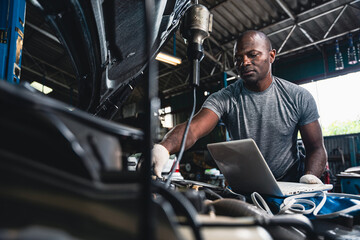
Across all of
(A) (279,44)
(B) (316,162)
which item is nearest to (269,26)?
(A) (279,44)

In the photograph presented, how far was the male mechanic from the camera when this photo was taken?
1467 mm

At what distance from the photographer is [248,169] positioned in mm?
806

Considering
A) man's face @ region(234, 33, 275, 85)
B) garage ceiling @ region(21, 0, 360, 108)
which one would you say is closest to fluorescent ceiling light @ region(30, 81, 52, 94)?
garage ceiling @ region(21, 0, 360, 108)

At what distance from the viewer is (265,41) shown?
5.48ft

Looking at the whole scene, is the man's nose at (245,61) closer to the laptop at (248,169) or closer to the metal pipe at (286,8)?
the laptop at (248,169)

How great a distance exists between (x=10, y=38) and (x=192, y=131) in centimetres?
92

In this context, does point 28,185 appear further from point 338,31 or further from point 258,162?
point 338,31

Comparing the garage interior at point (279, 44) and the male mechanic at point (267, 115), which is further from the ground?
the garage interior at point (279, 44)

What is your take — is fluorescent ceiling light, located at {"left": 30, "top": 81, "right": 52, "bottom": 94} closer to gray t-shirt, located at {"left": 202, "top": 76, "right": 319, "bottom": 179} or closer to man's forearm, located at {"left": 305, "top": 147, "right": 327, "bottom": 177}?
gray t-shirt, located at {"left": 202, "top": 76, "right": 319, "bottom": 179}

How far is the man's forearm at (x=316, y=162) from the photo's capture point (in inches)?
53.9

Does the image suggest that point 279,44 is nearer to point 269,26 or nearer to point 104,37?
point 269,26

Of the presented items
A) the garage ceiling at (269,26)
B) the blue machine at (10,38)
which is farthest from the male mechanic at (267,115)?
the garage ceiling at (269,26)

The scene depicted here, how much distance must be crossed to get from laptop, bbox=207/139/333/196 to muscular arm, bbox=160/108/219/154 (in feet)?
0.88

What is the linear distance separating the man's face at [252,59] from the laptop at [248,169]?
2.69ft
